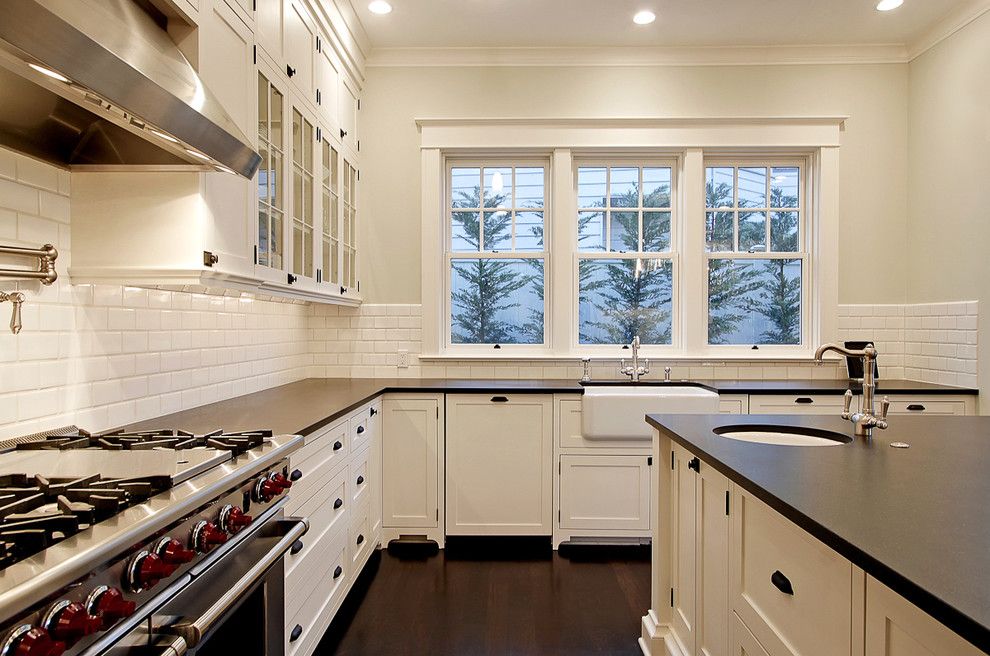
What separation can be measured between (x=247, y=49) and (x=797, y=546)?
7.57 ft

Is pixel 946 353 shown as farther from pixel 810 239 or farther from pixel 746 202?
pixel 746 202

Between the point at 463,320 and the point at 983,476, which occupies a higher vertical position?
the point at 463,320

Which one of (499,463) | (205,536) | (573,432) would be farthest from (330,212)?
(205,536)

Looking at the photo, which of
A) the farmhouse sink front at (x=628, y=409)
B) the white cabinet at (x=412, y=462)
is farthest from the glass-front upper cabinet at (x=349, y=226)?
the farmhouse sink front at (x=628, y=409)

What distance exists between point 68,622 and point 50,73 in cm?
92

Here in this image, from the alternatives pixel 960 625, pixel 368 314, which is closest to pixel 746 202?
pixel 368 314

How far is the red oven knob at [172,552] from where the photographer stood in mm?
1050

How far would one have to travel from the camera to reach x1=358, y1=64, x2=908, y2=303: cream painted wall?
12.4 feet

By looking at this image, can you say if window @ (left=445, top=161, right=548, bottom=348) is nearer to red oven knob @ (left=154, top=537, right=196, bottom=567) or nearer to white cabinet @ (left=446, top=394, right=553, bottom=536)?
white cabinet @ (left=446, top=394, right=553, bottom=536)

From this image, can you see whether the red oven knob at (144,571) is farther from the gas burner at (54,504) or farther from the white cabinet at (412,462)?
the white cabinet at (412,462)

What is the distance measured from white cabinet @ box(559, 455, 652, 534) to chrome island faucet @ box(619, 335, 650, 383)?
59 cm

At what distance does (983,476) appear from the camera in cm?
129

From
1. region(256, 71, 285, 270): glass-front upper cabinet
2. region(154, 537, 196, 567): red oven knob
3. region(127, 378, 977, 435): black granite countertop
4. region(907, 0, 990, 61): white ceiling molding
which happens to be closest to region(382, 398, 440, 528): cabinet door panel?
region(127, 378, 977, 435): black granite countertop

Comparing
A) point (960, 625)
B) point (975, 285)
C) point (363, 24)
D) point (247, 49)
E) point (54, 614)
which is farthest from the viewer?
point (363, 24)
